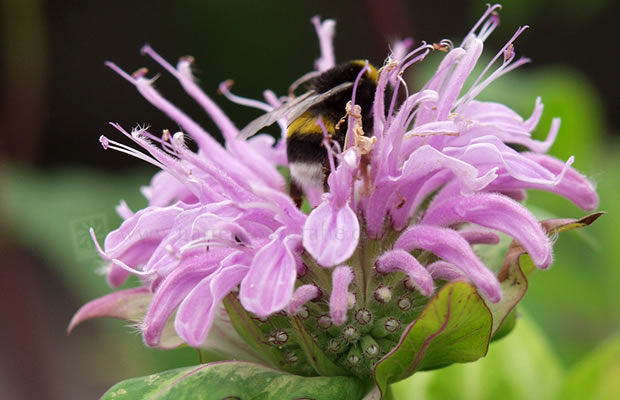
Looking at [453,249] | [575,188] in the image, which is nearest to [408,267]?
[453,249]

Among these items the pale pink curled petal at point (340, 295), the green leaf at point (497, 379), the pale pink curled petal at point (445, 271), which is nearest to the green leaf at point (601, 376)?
the green leaf at point (497, 379)

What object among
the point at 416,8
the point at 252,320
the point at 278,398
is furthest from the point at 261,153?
the point at 416,8

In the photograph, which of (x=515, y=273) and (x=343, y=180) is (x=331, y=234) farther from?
(x=515, y=273)

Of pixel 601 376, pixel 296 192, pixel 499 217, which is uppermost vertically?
pixel 296 192

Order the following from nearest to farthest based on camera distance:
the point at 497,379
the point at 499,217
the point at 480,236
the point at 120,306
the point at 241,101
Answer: the point at 499,217, the point at 480,236, the point at 120,306, the point at 241,101, the point at 497,379

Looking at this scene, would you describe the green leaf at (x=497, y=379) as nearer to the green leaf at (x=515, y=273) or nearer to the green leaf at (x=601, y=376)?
the green leaf at (x=601, y=376)

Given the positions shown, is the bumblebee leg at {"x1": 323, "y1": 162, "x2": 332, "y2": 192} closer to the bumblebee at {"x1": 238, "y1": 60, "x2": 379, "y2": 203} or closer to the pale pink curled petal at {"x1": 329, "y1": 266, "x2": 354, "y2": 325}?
the bumblebee at {"x1": 238, "y1": 60, "x2": 379, "y2": 203}

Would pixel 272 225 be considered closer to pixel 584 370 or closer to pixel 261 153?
pixel 261 153
